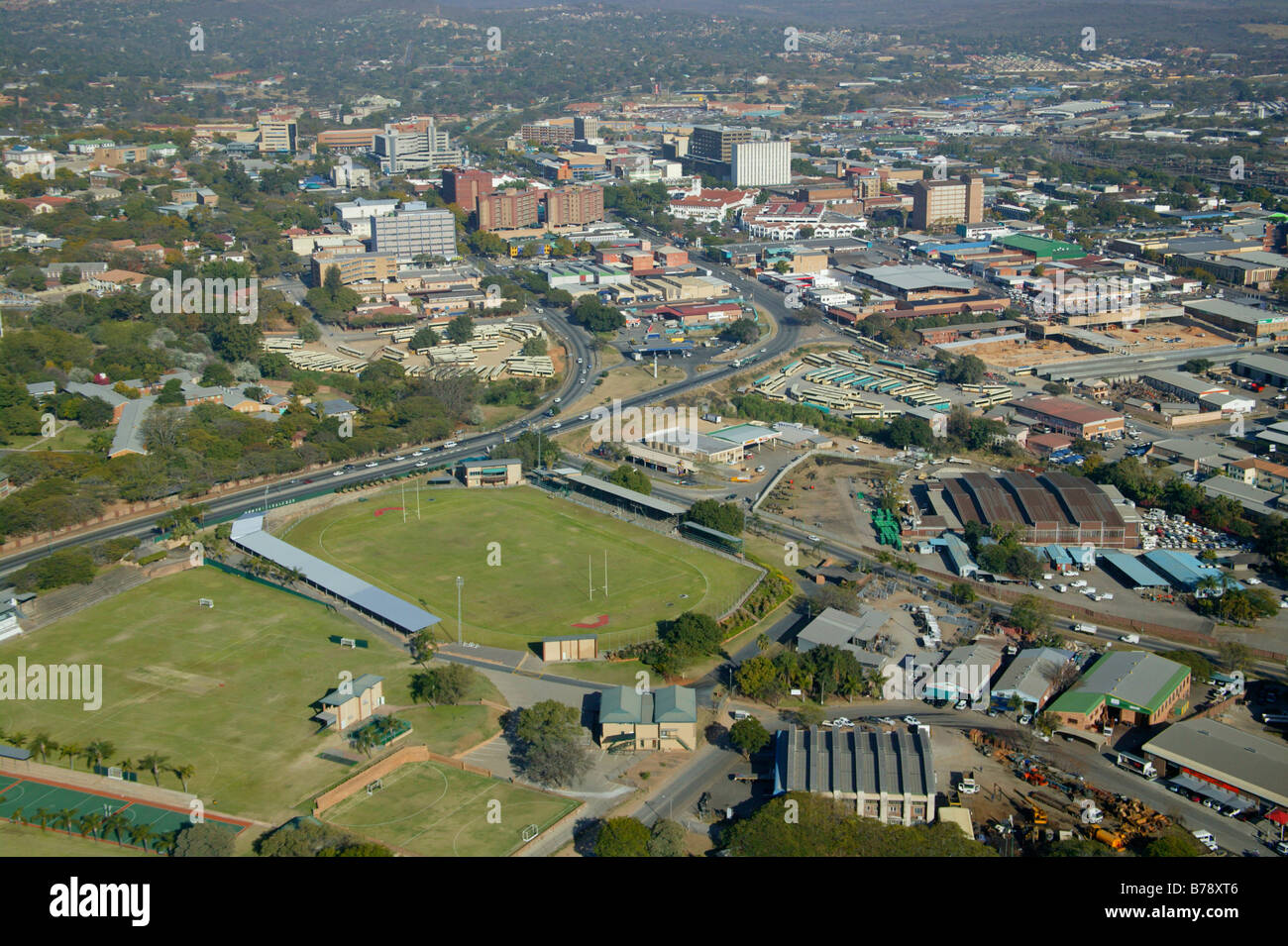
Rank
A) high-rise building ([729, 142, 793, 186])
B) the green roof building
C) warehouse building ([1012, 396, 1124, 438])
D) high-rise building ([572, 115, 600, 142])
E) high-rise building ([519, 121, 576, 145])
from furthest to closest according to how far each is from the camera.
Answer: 1. high-rise building ([519, 121, 576, 145])
2. high-rise building ([572, 115, 600, 142])
3. high-rise building ([729, 142, 793, 186])
4. the green roof building
5. warehouse building ([1012, 396, 1124, 438])

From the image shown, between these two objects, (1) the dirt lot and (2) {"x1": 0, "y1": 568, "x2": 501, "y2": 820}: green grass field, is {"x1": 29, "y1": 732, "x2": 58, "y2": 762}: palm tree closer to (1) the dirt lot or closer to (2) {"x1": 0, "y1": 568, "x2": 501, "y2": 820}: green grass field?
(2) {"x1": 0, "y1": 568, "x2": 501, "y2": 820}: green grass field

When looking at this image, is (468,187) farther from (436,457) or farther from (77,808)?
(77,808)

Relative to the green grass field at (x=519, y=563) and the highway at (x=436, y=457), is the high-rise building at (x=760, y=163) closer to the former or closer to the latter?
the highway at (x=436, y=457)

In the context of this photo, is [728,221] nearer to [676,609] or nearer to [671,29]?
[676,609]

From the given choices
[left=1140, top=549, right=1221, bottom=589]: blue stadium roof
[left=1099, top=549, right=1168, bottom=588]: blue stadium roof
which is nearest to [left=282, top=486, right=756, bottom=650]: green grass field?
[left=1099, top=549, right=1168, bottom=588]: blue stadium roof

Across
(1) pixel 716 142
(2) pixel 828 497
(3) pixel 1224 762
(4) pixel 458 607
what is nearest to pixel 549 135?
(1) pixel 716 142
